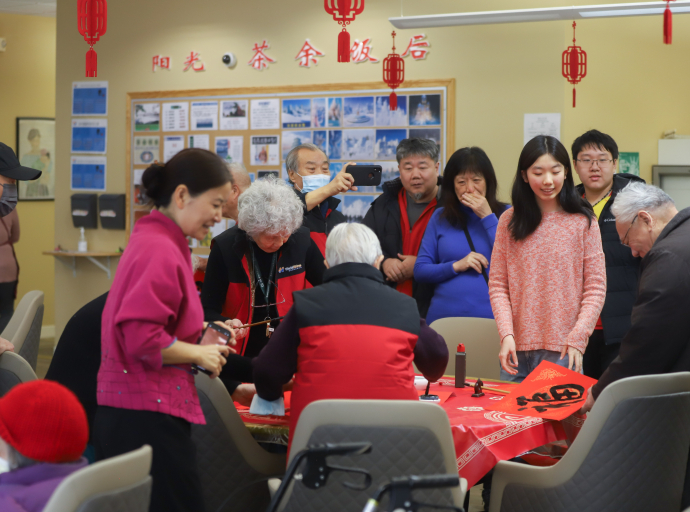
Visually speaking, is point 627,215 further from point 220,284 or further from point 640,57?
point 640,57

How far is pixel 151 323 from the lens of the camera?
162 centimetres

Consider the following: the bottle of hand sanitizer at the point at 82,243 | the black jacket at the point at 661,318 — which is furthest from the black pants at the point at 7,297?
the black jacket at the point at 661,318

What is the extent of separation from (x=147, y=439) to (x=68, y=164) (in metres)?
6.00

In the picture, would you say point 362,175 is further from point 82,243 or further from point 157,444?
point 82,243

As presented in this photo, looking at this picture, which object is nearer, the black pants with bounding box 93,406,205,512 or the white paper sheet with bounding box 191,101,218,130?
the black pants with bounding box 93,406,205,512

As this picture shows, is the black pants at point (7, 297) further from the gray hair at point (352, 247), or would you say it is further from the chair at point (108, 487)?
the chair at point (108, 487)

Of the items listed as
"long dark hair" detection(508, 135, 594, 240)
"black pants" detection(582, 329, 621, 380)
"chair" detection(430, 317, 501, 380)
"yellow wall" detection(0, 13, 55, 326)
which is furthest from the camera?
"yellow wall" detection(0, 13, 55, 326)

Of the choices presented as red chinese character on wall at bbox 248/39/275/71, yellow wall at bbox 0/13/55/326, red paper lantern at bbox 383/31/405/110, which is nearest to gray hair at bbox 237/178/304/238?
red paper lantern at bbox 383/31/405/110

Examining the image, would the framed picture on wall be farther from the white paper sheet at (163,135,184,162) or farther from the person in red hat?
the person in red hat

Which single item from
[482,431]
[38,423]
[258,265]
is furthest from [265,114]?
[38,423]

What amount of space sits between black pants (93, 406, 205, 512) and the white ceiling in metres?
7.23

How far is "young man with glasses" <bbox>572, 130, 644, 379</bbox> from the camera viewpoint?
3.37 meters

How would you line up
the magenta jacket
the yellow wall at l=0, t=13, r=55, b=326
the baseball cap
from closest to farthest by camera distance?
the magenta jacket, the baseball cap, the yellow wall at l=0, t=13, r=55, b=326

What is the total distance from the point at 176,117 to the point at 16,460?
558 cm
